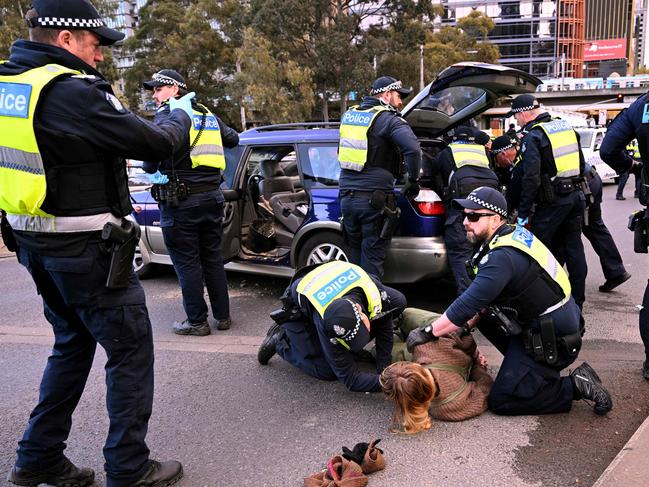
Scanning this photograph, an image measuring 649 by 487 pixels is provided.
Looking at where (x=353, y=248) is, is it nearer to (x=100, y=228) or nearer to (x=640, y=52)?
(x=100, y=228)

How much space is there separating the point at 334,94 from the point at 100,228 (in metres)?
35.1

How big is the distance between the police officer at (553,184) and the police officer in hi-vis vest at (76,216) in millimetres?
3102

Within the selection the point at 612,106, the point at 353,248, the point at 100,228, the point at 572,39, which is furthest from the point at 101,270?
the point at 572,39

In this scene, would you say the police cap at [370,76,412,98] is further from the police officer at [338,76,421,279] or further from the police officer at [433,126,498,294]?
the police officer at [433,126,498,294]

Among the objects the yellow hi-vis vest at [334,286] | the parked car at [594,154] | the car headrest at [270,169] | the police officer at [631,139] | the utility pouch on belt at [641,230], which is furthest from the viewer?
the parked car at [594,154]

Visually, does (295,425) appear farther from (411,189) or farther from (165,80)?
(165,80)

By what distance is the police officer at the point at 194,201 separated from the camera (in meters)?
4.12

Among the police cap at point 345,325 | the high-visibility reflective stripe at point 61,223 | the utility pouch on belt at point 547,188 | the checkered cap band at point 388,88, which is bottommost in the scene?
the police cap at point 345,325

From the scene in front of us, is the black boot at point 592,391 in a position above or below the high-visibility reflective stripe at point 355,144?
below

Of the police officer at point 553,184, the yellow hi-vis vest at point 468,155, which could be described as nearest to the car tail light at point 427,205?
the yellow hi-vis vest at point 468,155

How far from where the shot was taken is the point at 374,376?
326 cm

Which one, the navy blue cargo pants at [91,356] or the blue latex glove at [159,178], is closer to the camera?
the navy blue cargo pants at [91,356]

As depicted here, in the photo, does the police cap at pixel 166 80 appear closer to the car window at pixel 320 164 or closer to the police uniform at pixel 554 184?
the car window at pixel 320 164

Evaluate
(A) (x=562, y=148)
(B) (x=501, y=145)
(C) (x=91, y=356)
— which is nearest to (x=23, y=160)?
(C) (x=91, y=356)
